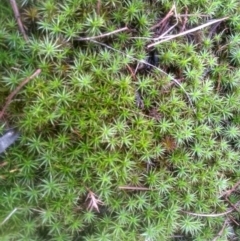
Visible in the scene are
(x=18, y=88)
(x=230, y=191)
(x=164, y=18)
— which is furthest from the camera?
(x=230, y=191)

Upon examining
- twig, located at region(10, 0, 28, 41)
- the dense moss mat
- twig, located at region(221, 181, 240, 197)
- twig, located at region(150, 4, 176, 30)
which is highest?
twig, located at region(10, 0, 28, 41)

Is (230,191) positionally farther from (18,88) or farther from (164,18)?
(18,88)

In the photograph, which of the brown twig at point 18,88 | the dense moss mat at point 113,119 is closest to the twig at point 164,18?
the dense moss mat at point 113,119

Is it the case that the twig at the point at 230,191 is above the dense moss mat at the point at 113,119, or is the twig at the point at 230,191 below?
below

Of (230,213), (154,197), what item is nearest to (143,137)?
(154,197)

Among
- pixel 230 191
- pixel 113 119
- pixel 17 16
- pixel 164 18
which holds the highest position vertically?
pixel 17 16

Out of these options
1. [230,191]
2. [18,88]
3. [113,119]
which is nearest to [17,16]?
[18,88]

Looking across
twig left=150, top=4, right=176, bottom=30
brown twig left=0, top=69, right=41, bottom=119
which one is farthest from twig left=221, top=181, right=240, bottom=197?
brown twig left=0, top=69, right=41, bottom=119

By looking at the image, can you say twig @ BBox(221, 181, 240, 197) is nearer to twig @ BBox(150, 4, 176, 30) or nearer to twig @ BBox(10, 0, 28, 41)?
twig @ BBox(150, 4, 176, 30)

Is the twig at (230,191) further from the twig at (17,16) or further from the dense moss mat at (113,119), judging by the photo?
the twig at (17,16)
